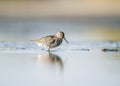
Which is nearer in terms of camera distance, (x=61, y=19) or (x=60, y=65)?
(x=60, y=65)

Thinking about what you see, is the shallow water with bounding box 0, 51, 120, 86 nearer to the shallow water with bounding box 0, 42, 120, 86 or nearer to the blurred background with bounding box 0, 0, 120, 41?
the shallow water with bounding box 0, 42, 120, 86

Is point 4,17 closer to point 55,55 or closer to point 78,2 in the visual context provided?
point 78,2

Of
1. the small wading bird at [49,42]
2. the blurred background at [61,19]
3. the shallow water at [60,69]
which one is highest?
the blurred background at [61,19]

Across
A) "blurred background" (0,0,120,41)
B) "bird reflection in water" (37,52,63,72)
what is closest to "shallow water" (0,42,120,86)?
"bird reflection in water" (37,52,63,72)

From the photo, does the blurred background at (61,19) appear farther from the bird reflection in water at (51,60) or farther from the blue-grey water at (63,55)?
the bird reflection in water at (51,60)

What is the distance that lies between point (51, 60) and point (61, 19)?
454 centimetres

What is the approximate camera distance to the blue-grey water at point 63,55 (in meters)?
4.84

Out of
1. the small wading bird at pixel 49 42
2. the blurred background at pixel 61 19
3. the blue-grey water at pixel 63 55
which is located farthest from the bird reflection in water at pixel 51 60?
the blurred background at pixel 61 19

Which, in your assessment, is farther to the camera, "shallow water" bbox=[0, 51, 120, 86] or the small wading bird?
the small wading bird

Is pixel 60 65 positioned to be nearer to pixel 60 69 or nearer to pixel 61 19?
pixel 60 69

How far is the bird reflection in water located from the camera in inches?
217

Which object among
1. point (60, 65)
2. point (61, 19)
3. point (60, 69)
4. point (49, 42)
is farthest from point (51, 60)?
point (61, 19)

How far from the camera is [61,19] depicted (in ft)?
34.6

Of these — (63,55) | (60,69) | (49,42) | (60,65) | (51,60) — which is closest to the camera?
(60,69)
